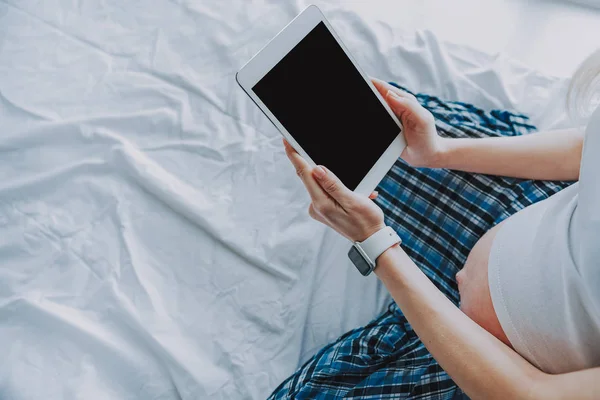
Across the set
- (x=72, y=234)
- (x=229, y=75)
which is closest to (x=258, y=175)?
(x=229, y=75)

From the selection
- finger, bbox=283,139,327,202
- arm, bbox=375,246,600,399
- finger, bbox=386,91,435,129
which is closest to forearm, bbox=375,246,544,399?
arm, bbox=375,246,600,399

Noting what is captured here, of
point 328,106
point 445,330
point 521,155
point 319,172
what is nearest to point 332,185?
point 319,172

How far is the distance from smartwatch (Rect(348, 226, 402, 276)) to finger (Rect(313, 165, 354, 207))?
63mm

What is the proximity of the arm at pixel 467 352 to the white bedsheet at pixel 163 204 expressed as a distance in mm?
250

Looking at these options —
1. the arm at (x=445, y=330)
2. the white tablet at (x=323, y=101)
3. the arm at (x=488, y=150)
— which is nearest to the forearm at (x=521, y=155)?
the arm at (x=488, y=150)

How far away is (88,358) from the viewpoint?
0.80 m

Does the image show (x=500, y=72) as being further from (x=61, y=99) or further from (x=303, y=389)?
(x=61, y=99)

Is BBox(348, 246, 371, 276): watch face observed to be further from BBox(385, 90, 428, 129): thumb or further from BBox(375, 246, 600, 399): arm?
BBox(385, 90, 428, 129): thumb

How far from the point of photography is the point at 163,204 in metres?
0.92

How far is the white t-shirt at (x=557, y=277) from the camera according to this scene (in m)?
0.53

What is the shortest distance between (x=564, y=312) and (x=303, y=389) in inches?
15.7

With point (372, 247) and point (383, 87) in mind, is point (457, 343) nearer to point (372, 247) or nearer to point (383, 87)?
point (372, 247)

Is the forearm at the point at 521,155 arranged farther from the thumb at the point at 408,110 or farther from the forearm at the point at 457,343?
the forearm at the point at 457,343

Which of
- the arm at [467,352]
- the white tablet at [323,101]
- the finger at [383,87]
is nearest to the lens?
the arm at [467,352]
